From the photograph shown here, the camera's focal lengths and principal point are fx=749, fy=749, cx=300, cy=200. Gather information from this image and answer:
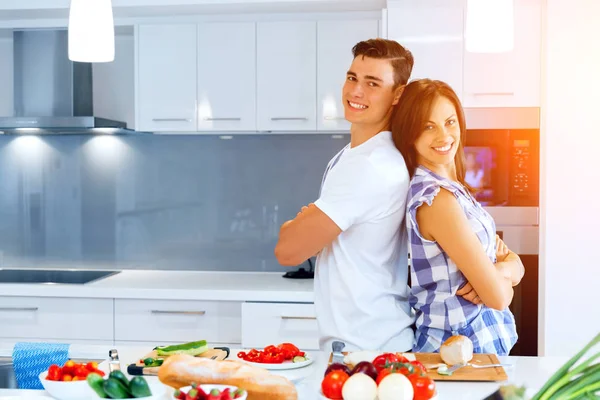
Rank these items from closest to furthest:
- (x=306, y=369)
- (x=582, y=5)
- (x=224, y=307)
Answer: (x=306, y=369) → (x=582, y=5) → (x=224, y=307)

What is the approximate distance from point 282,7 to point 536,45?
1174 mm

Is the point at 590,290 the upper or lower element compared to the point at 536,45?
lower

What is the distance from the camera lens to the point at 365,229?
197 cm

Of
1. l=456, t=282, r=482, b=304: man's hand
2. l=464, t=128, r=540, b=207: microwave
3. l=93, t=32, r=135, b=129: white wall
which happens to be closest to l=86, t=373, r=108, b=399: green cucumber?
l=456, t=282, r=482, b=304: man's hand

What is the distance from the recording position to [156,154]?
13.3ft

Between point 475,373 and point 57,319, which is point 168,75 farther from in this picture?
point 475,373

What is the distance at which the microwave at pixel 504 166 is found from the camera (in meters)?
3.29

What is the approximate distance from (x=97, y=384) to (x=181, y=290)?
199cm

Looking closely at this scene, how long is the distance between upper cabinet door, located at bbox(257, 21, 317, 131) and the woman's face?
1.70 metres

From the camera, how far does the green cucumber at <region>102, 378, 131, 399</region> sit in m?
1.39

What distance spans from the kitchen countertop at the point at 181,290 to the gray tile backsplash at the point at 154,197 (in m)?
0.44

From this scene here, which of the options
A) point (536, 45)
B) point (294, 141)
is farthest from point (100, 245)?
point (536, 45)

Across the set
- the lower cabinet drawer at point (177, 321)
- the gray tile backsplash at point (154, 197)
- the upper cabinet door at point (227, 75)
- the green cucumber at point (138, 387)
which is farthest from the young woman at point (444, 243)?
the gray tile backsplash at point (154, 197)

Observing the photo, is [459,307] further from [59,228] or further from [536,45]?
[59,228]
